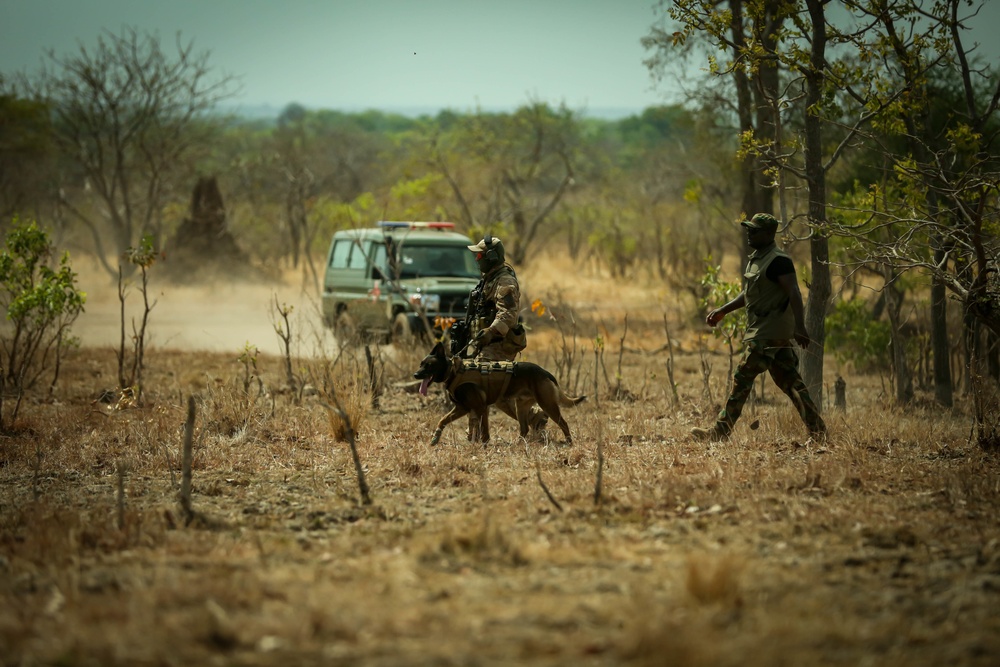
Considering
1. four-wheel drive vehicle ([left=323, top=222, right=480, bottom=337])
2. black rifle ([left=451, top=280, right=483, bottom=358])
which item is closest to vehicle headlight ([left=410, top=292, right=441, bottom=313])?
four-wheel drive vehicle ([left=323, top=222, right=480, bottom=337])

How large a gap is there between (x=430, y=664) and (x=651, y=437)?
5.20 m

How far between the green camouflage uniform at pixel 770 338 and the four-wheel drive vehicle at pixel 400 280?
19.7 ft

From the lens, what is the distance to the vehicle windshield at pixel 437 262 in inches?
566

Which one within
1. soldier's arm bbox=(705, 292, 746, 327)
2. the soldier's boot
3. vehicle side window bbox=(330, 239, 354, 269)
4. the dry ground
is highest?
vehicle side window bbox=(330, 239, 354, 269)

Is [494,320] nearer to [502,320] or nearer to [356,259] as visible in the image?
[502,320]

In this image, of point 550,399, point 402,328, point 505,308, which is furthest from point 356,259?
point 550,399

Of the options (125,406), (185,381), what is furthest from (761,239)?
(185,381)

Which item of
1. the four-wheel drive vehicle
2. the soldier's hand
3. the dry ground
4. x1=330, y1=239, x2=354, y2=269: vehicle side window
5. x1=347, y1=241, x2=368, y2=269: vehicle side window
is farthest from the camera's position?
x1=330, y1=239, x2=354, y2=269: vehicle side window

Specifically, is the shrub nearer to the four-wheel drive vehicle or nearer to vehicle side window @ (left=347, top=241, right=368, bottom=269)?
the four-wheel drive vehicle

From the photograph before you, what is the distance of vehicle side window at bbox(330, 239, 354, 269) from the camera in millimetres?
15734

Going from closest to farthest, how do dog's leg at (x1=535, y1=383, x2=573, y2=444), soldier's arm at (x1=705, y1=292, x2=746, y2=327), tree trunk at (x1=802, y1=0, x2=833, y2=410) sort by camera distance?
dog's leg at (x1=535, y1=383, x2=573, y2=444) < soldier's arm at (x1=705, y1=292, x2=746, y2=327) < tree trunk at (x1=802, y1=0, x2=833, y2=410)

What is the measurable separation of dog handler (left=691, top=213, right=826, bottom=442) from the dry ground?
1.47 feet

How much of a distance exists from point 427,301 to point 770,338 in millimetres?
6568

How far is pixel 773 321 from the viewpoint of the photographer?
25.1ft
